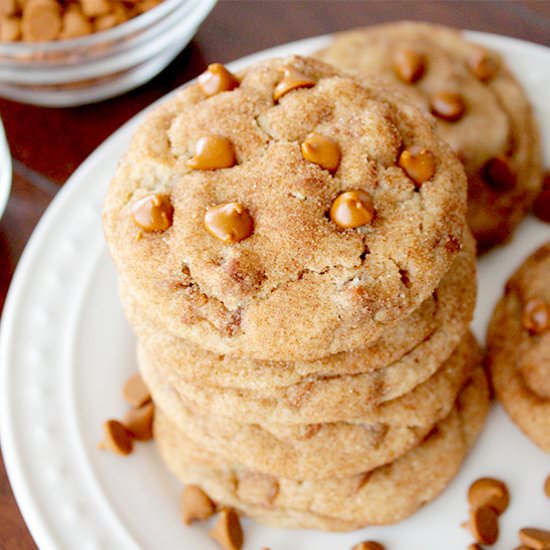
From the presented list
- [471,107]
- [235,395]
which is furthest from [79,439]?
[471,107]

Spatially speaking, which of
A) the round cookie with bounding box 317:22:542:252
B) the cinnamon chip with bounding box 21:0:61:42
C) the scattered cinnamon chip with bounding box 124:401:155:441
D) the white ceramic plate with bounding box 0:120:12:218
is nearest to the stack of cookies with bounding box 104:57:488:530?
the scattered cinnamon chip with bounding box 124:401:155:441

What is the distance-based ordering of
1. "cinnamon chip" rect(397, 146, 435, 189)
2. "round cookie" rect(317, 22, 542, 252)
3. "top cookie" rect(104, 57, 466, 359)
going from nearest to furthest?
"top cookie" rect(104, 57, 466, 359) → "cinnamon chip" rect(397, 146, 435, 189) → "round cookie" rect(317, 22, 542, 252)

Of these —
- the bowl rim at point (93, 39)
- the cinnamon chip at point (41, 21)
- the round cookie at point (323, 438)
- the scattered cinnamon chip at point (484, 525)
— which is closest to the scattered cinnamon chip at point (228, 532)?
the round cookie at point (323, 438)

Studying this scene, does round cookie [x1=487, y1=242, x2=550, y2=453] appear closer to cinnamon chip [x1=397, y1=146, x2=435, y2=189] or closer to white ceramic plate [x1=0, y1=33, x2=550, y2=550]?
white ceramic plate [x1=0, y1=33, x2=550, y2=550]

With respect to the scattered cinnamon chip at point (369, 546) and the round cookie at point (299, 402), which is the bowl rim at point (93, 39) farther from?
the scattered cinnamon chip at point (369, 546)

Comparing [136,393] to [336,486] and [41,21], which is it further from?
[41,21]

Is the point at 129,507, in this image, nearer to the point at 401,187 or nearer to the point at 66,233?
the point at 66,233
